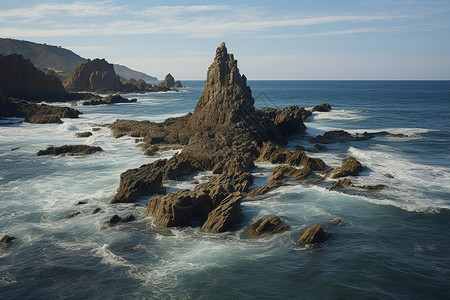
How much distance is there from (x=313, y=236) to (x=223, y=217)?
5802 millimetres

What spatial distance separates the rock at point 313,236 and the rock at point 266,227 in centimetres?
190

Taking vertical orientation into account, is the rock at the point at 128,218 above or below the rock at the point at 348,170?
below

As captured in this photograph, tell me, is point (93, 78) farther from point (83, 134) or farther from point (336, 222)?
point (336, 222)

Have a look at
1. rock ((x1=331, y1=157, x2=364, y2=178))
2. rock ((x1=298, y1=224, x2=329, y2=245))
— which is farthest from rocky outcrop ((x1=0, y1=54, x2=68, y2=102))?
rock ((x1=298, y1=224, x2=329, y2=245))

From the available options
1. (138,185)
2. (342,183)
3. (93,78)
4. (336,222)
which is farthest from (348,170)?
(93,78)

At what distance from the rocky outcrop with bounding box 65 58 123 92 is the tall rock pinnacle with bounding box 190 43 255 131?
12611 cm

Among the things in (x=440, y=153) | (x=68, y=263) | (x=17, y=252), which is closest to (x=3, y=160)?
(x=17, y=252)

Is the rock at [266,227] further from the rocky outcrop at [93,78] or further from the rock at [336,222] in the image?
the rocky outcrop at [93,78]

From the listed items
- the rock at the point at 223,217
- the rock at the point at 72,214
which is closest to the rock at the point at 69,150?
the rock at the point at 72,214

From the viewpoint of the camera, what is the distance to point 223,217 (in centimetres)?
2211

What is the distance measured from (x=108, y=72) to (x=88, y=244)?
168 m

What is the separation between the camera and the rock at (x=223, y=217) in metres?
21.9

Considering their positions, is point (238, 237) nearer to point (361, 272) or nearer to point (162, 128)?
point (361, 272)

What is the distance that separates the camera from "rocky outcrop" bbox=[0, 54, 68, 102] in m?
97.1
